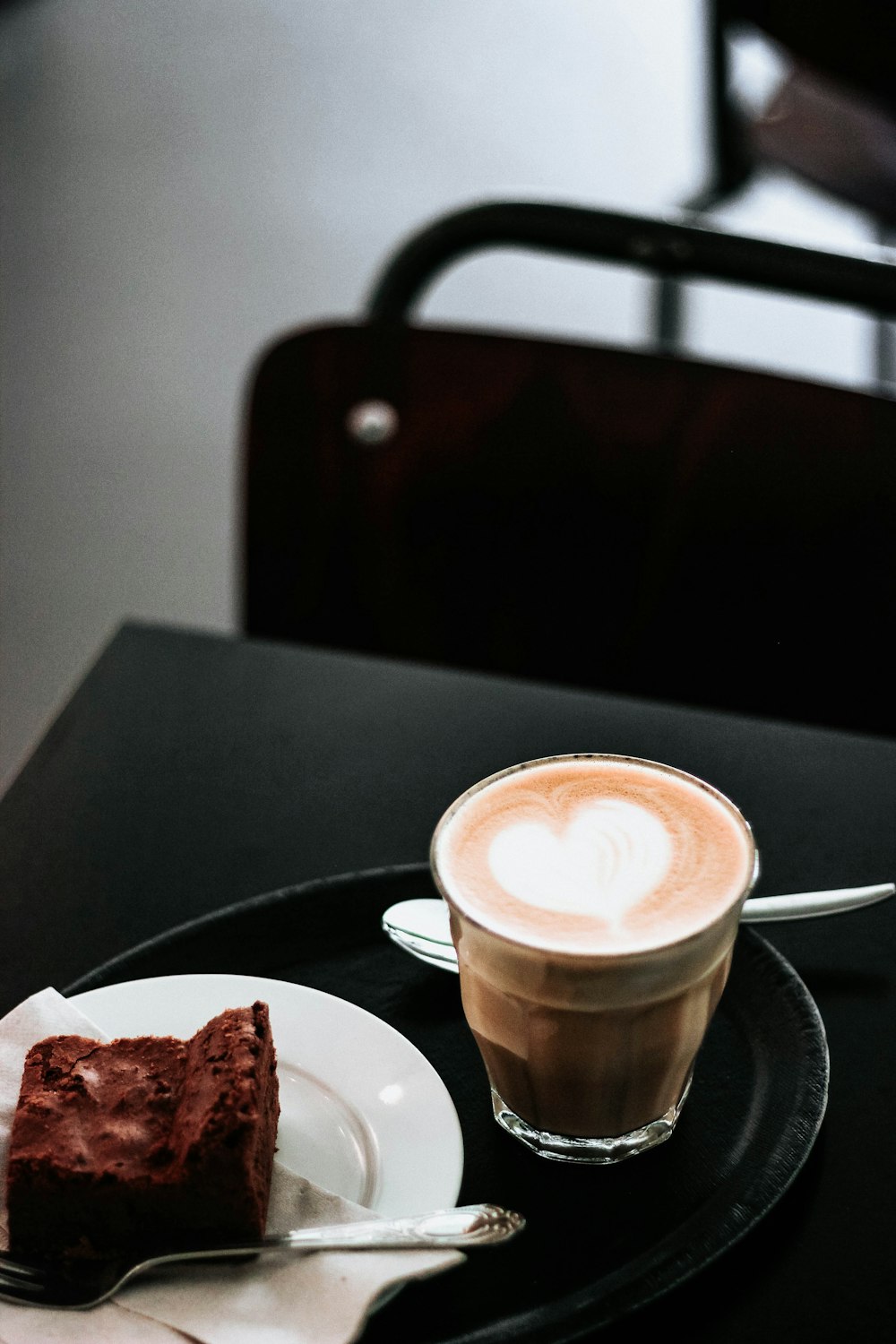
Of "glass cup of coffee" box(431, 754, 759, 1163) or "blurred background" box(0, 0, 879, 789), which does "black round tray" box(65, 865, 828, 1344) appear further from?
Answer: "blurred background" box(0, 0, 879, 789)

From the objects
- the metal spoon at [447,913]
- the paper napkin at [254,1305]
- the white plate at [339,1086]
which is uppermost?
the metal spoon at [447,913]

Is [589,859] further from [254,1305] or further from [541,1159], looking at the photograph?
[254,1305]

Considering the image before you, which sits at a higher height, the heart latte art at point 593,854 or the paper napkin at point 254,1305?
the heart latte art at point 593,854

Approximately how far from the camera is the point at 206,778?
0.90m

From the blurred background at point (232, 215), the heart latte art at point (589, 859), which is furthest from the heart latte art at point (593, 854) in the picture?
the blurred background at point (232, 215)

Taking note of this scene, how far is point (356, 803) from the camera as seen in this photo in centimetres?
87

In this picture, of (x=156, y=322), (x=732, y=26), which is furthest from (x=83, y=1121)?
(x=156, y=322)

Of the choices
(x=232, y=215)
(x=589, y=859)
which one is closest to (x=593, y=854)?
(x=589, y=859)

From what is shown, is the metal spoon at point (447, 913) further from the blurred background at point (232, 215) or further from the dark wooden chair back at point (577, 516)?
Answer: the blurred background at point (232, 215)

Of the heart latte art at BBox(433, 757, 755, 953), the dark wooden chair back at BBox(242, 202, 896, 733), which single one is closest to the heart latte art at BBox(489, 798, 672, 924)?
the heart latte art at BBox(433, 757, 755, 953)

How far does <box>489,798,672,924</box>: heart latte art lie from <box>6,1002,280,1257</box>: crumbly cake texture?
0.45ft

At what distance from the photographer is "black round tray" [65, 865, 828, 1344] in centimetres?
57

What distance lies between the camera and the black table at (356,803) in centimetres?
67

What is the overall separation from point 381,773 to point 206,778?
109mm
